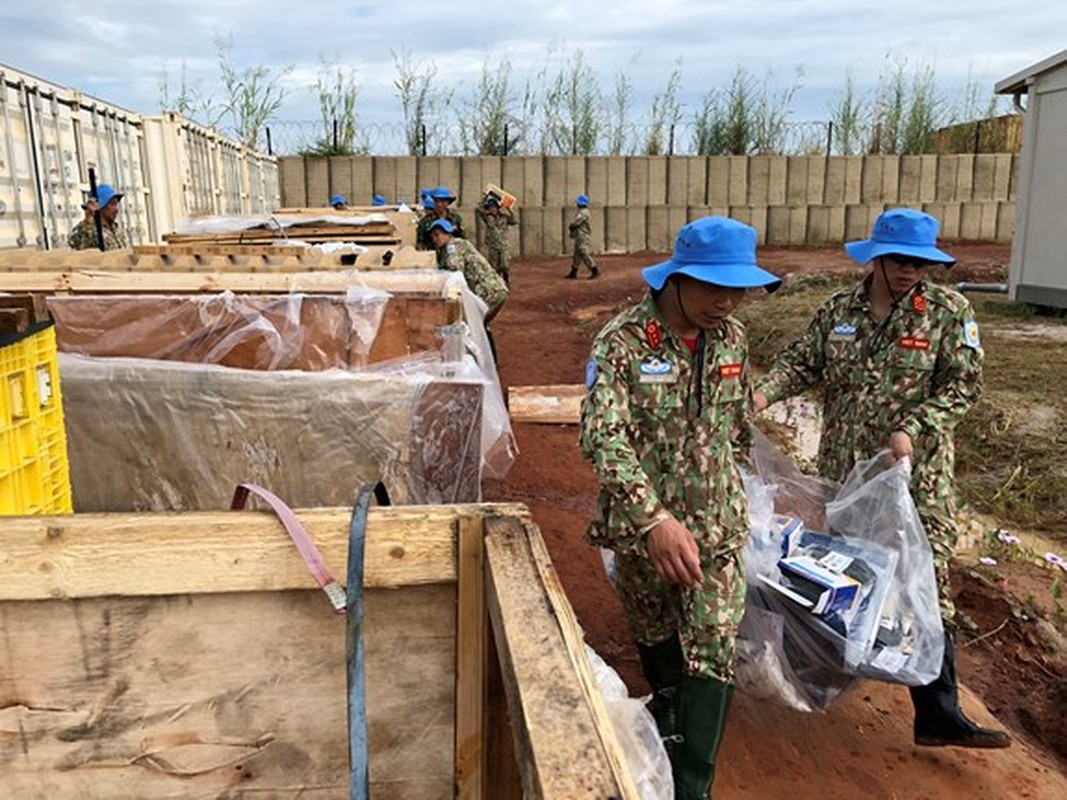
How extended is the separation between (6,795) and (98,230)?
658 cm

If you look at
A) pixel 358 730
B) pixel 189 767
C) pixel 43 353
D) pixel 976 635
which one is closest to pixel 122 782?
pixel 189 767

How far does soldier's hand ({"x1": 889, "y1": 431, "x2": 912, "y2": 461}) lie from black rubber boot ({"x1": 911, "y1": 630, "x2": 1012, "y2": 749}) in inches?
23.3

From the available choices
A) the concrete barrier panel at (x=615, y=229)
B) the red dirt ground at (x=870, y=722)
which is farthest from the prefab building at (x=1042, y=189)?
the concrete barrier panel at (x=615, y=229)

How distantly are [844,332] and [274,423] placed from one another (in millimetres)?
1993

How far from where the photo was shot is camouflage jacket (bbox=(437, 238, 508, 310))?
812 centimetres

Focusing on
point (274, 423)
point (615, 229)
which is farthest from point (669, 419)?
point (615, 229)

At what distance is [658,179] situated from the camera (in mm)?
21312

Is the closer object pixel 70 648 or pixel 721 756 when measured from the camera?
pixel 70 648

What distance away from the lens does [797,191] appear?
2202 cm

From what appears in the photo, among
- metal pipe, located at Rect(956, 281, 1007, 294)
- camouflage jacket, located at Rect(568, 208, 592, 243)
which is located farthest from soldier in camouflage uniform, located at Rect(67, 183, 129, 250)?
camouflage jacket, located at Rect(568, 208, 592, 243)

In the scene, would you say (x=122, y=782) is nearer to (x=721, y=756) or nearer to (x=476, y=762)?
(x=476, y=762)

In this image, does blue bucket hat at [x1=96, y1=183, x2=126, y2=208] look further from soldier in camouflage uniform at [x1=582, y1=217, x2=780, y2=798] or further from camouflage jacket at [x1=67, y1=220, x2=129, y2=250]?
soldier in camouflage uniform at [x1=582, y1=217, x2=780, y2=798]

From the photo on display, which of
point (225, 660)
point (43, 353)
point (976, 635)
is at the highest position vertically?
point (43, 353)

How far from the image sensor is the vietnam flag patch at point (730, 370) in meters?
2.53
